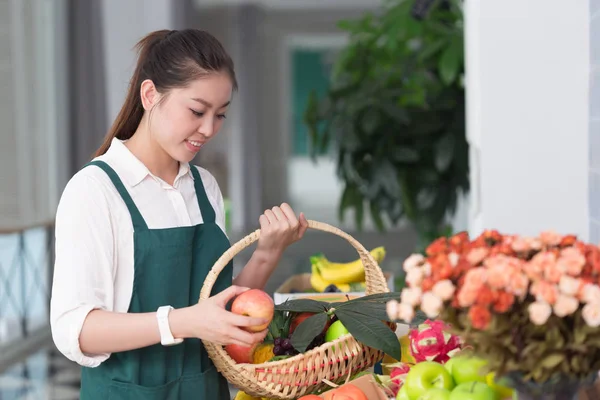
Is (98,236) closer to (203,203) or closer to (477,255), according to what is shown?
(203,203)

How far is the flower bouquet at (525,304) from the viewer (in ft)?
2.78

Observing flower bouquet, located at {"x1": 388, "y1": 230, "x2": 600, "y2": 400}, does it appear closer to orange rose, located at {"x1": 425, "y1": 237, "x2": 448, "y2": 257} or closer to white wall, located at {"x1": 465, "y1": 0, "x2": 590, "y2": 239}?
orange rose, located at {"x1": 425, "y1": 237, "x2": 448, "y2": 257}

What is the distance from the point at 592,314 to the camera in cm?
83

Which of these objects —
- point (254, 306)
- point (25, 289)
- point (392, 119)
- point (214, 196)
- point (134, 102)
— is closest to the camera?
point (254, 306)

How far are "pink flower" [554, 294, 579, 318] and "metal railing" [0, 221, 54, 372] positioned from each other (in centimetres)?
490

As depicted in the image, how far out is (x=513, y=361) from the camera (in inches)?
35.3

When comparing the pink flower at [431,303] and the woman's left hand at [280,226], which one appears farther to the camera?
the woman's left hand at [280,226]

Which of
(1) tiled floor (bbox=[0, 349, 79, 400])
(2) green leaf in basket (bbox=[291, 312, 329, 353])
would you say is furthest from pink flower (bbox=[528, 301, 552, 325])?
(1) tiled floor (bbox=[0, 349, 79, 400])

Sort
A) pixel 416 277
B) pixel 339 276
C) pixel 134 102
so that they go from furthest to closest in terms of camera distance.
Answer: pixel 339 276 → pixel 134 102 → pixel 416 277

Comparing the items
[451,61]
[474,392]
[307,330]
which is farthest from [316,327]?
[451,61]

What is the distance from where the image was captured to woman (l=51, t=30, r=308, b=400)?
1.33m

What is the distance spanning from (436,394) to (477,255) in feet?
0.92

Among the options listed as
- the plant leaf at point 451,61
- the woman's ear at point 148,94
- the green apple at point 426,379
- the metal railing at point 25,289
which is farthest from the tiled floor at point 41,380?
the green apple at point 426,379

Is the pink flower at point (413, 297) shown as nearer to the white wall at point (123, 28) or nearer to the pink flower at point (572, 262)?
the pink flower at point (572, 262)
